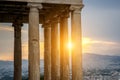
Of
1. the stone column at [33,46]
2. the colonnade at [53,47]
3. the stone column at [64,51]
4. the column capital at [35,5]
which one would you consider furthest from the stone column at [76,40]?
the stone column at [64,51]

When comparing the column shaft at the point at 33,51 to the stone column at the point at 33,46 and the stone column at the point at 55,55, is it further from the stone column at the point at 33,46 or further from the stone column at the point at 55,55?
the stone column at the point at 55,55

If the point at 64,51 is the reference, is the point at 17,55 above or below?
below

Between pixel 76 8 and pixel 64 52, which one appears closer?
pixel 76 8

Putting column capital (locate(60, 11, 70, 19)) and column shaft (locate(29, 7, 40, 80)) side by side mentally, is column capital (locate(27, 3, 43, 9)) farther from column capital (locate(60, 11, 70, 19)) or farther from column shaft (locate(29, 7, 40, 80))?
column capital (locate(60, 11, 70, 19))

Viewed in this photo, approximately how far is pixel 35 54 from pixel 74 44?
9.39 m

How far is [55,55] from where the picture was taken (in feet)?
374

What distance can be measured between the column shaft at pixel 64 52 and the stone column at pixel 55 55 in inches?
253

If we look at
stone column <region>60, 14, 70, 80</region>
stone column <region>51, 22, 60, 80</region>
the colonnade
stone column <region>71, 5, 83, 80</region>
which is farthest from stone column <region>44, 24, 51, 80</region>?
stone column <region>71, 5, 83, 80</region>

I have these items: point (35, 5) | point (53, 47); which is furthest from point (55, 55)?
point (35, 5)

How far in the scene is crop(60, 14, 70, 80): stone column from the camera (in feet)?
343

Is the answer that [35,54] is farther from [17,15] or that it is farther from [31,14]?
[17,15]

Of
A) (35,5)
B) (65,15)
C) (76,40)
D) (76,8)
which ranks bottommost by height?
(76,40)

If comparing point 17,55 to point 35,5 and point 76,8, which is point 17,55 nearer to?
point 35,5

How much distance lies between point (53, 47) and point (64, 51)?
9.15 meters
